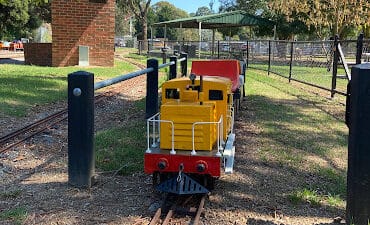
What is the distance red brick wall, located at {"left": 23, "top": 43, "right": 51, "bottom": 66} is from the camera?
2341 cm

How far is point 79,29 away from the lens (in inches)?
875

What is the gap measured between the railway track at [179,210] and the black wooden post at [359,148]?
4.85 ft

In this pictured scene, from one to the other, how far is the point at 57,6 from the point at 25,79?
25.8 feet

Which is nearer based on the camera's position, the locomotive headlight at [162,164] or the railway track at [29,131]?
the locomotive headlight at [162,164]

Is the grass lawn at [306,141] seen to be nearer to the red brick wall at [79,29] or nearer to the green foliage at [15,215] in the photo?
the green foliage at [15,215]

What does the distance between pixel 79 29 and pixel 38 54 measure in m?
2.94

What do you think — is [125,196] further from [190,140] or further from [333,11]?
[333,11]

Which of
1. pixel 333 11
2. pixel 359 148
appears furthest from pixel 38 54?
pixel 359 148

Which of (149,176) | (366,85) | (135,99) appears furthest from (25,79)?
(366,85)

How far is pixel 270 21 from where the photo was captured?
37.2m

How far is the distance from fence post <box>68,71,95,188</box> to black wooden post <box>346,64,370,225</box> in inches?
110

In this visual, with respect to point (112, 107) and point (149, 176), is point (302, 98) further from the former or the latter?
point (149, 176)

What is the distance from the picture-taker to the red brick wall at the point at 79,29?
72.5 ft

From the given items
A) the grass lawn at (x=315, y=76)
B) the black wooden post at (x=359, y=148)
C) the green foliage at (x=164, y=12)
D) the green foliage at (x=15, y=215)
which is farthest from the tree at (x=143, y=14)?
the green foliage at (x=164, y=12)
